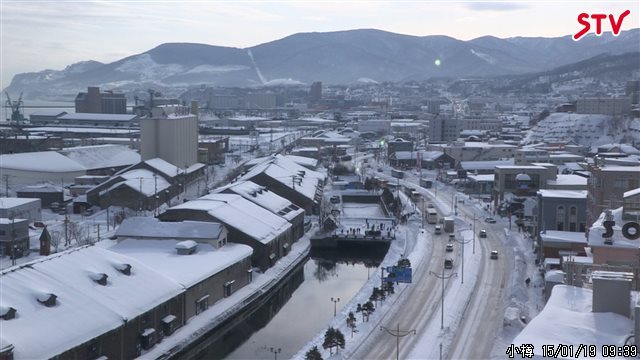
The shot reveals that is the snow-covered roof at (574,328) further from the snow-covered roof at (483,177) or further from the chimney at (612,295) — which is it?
the snow-covered roof at (483,177)

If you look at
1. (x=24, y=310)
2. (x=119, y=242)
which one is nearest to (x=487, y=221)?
(x=119, y=242)

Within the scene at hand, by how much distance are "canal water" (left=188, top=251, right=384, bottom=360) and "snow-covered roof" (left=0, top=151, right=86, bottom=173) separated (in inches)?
330

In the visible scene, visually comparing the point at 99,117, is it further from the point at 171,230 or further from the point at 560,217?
the point at 560,217

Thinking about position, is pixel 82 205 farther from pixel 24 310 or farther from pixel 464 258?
pixel 24 310

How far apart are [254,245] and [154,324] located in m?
2.74

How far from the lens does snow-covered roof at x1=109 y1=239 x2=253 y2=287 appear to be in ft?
23.6

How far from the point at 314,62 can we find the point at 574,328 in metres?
104

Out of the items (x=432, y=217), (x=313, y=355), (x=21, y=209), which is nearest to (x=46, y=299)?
(x=313, y=355)

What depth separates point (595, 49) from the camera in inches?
4077

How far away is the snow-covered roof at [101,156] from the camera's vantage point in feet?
58.2

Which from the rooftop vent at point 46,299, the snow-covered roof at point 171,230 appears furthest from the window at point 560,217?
the rooftop vent at point 46,299

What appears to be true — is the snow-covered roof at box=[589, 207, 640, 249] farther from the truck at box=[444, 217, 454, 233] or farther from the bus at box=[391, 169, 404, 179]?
the bus at box=[391, 169, 404, 179]

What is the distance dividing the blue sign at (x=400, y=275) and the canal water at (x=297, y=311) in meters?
0.60

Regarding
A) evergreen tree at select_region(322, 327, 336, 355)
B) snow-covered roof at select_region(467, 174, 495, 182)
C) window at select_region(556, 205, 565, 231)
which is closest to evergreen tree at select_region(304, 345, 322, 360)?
evergreen tree at select_region(322, 327, 336, 355)
